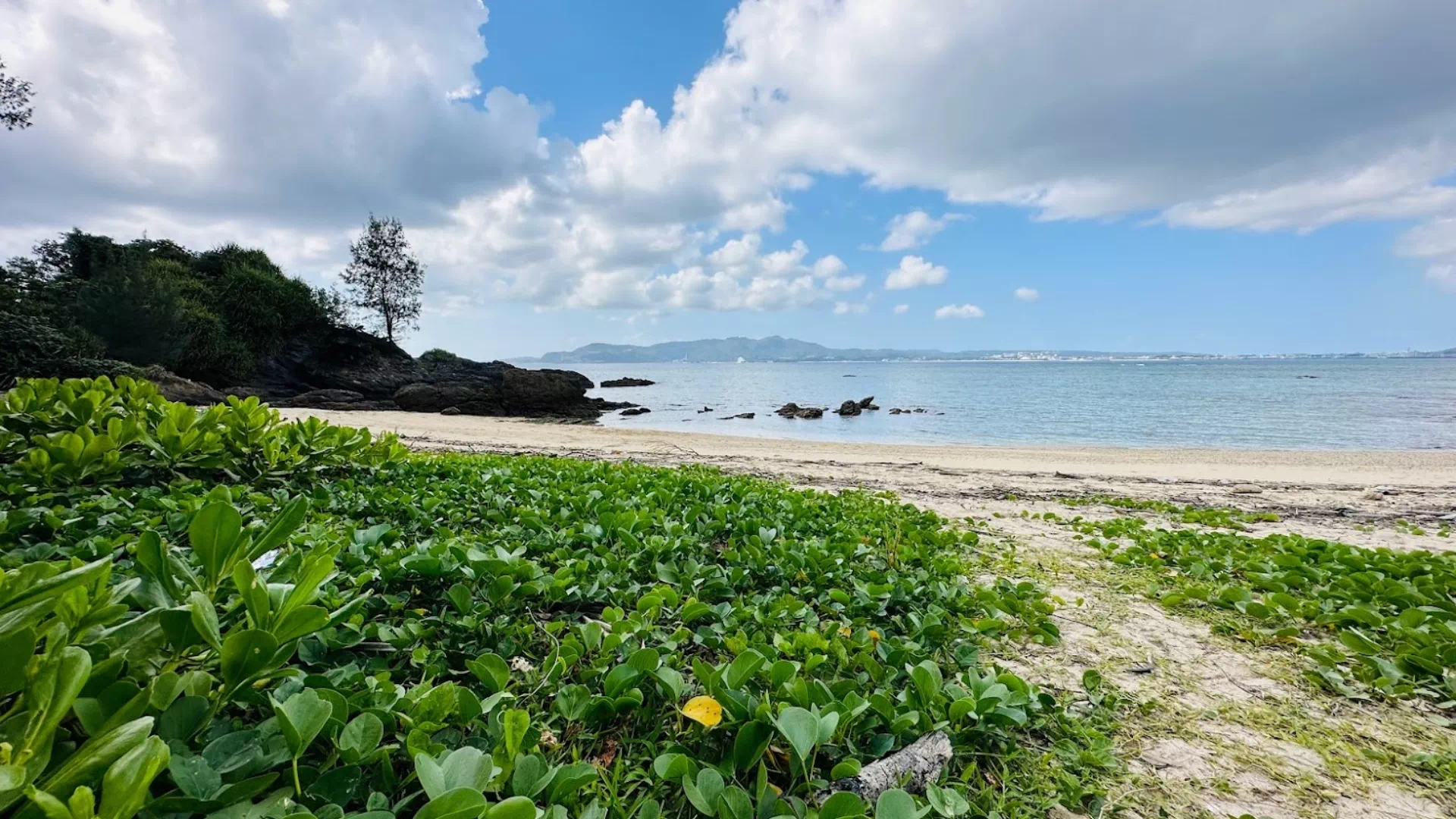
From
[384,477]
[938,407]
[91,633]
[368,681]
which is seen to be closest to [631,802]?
[368,681]

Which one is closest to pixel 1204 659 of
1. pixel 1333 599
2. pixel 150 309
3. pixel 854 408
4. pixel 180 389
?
pixel 1333 599

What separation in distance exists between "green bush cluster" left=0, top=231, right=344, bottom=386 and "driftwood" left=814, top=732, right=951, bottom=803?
20.6m

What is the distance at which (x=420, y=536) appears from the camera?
10.3 ft

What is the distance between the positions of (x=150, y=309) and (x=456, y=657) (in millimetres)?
31854

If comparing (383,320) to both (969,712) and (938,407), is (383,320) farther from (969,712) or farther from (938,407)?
(969,712)

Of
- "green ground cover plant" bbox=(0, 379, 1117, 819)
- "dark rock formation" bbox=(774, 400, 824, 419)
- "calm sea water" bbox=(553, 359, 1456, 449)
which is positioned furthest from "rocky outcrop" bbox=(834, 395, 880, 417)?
"green ground cover plant" bbox=(0, 379, 1117, 819)

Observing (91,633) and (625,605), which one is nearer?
(91,633)

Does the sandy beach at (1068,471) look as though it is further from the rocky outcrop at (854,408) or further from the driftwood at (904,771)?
the rocky outcrop at (854,408)

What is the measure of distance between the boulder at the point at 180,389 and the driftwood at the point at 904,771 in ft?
77.5

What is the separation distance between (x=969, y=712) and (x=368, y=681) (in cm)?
172

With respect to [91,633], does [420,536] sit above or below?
below

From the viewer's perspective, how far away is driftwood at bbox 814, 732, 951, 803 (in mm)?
1604

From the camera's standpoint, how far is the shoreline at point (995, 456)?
512 inches

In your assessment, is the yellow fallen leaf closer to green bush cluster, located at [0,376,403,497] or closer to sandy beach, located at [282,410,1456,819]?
sandy beach, located at [282,410,1456,819]
